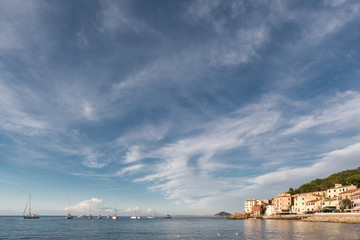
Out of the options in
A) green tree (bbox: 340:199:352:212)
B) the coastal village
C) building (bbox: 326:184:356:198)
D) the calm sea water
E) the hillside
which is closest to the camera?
the calm sea water

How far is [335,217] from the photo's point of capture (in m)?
99.7

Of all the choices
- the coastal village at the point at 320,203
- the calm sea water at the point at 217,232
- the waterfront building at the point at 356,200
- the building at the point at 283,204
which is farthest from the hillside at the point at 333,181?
the calm sea water at the point at 217,232

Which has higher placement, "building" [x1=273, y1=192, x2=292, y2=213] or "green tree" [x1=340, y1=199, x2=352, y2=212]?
"green tree" [x1=340, y1=199, x2=352, y2=212]

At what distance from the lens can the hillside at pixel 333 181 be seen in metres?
142

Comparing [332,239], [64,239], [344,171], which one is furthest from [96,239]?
[344,171]

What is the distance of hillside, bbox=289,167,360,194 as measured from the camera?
142375 millimetres

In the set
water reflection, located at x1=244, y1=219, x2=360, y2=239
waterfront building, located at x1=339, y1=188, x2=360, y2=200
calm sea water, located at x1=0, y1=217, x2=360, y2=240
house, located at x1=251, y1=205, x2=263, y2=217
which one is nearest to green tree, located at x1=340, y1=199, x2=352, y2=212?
waterfront building, located at x1=339, y1=188, x2=360, y2=200

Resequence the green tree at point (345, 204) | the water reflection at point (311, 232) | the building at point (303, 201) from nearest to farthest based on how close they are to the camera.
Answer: the water reflection at point (311, 232), the green tree at point (345, 204), the building at point (303, 201)

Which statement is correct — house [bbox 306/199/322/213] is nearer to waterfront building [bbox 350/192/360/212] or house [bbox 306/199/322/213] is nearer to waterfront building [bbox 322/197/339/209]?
waterfront building [bbox 322/197/339/209]

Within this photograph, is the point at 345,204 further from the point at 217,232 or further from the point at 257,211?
the point at 257,211

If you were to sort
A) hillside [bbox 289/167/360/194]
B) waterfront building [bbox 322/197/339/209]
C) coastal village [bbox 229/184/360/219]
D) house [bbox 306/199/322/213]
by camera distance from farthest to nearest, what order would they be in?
hillside [bbox 289/167/360/194]
house [bbox 306/199/322/213]
waterfront building [bbox 322/197/339/209]
coastal village [bbox 229/184/360/219]

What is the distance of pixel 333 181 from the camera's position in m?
157

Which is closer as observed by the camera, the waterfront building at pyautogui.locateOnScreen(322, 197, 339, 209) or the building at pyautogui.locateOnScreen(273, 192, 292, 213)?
the waterfront building at pyautogui.locateOnScreen(322, 197, 339, 209)

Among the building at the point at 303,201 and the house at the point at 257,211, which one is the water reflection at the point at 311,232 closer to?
the building at the point at 303,201
